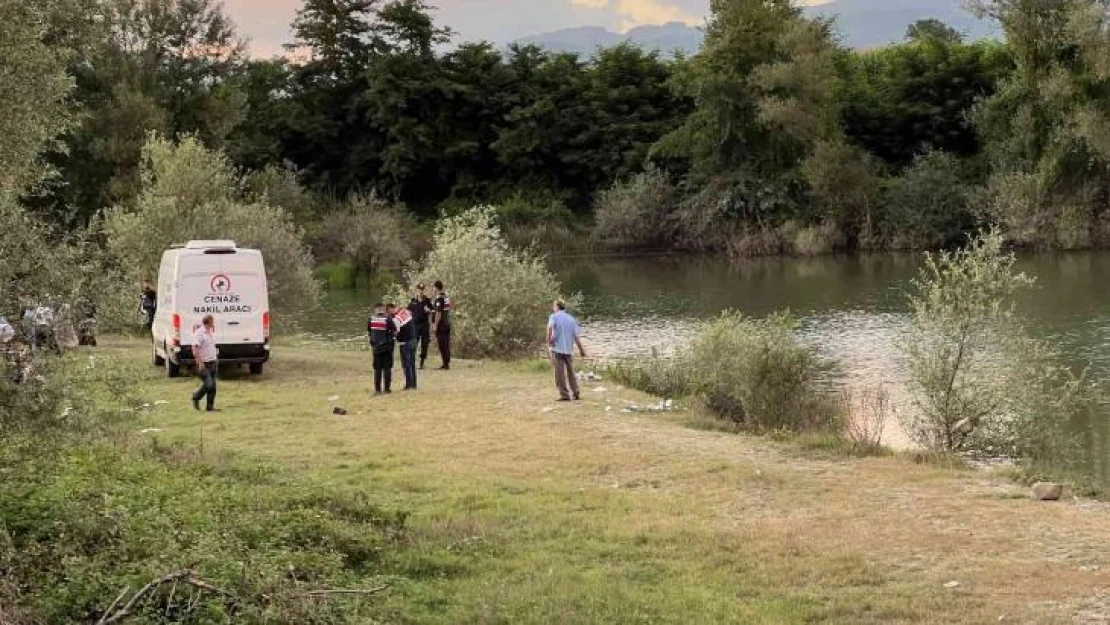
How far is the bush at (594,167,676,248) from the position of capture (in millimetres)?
73125

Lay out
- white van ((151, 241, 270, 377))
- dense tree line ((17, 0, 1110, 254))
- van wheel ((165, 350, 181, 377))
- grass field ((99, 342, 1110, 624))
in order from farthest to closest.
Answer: dense tree line ((17, 0, 1110, 254)) → van wheel ((165, 350, 181, 377)) → white van ((151, 241, 270, 377)) → grass field ((99, 342, 1110, 624))

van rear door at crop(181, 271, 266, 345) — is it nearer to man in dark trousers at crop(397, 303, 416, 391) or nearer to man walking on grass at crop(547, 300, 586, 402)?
man in dark trousers at crop(397, 303, 416, 391)

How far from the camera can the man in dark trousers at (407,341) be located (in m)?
21.8

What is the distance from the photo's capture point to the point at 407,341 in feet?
72.4

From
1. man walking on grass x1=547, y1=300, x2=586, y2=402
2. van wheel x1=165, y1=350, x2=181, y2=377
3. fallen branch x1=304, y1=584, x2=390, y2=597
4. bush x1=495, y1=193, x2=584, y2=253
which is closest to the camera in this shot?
fallen branch x1=304, y1=584, x2=390, y2=597

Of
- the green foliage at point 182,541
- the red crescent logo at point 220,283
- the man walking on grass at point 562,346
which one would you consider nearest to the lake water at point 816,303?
the man walking on grass at point 562,346

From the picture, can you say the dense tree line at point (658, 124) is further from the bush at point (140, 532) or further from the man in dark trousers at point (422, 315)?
the bush at point (140, 532)

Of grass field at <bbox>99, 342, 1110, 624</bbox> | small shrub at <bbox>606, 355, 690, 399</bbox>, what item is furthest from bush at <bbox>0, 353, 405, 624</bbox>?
small shrub at <bbox>606, 355, 690, 399</bbox>

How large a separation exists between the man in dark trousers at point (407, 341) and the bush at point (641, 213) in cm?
5192

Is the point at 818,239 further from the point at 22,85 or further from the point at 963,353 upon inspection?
the point at 22,85

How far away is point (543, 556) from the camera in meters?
10.5

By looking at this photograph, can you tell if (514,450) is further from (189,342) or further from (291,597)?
(189,342)

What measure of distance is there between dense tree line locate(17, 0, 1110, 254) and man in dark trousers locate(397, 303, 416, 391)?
A: 1045 inches

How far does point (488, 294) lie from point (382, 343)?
8.46 meters
